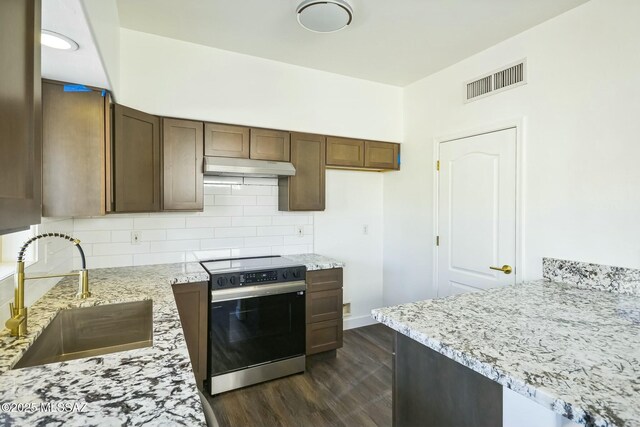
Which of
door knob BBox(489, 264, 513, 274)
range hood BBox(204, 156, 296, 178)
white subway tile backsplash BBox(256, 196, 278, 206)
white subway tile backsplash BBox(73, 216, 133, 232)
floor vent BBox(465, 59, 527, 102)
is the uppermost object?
floor vent BBox(465, 59, 527, 102)

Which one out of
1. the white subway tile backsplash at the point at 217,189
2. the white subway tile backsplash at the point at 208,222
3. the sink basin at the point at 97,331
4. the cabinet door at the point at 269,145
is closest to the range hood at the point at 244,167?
the cabinet door at the point at 269,145

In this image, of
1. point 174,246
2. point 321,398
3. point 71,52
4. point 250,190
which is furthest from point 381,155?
point 71,52

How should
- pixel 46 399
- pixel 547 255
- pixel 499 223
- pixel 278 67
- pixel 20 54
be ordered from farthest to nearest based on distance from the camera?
1. pixel 278 67
2. pixel 499 223
3. pixel 547 255
4. pixel 46 399
5. pixel 20 54

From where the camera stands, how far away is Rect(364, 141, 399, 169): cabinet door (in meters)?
3.45

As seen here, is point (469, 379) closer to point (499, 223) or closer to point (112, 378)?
point (112, 378)

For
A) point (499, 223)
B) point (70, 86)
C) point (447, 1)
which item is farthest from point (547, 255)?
point (70, 86)

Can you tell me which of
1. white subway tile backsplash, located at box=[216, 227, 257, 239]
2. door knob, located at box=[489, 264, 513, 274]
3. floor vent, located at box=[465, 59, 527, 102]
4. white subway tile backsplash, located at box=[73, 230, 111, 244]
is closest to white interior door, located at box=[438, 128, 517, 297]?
door knob, located at box=[489, 264, 513, 274]

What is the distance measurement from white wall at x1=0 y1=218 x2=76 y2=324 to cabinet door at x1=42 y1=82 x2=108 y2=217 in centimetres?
20

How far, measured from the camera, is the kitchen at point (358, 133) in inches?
71.4

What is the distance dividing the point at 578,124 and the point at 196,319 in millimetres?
2896

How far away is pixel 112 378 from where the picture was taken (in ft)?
3.11

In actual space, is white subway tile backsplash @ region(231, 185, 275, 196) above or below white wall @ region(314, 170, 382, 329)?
above

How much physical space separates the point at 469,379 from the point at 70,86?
2.39 meters

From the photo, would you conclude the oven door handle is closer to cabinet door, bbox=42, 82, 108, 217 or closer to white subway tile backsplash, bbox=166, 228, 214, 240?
white subway tile backsplash, bbox=166, 228, 214, 240
